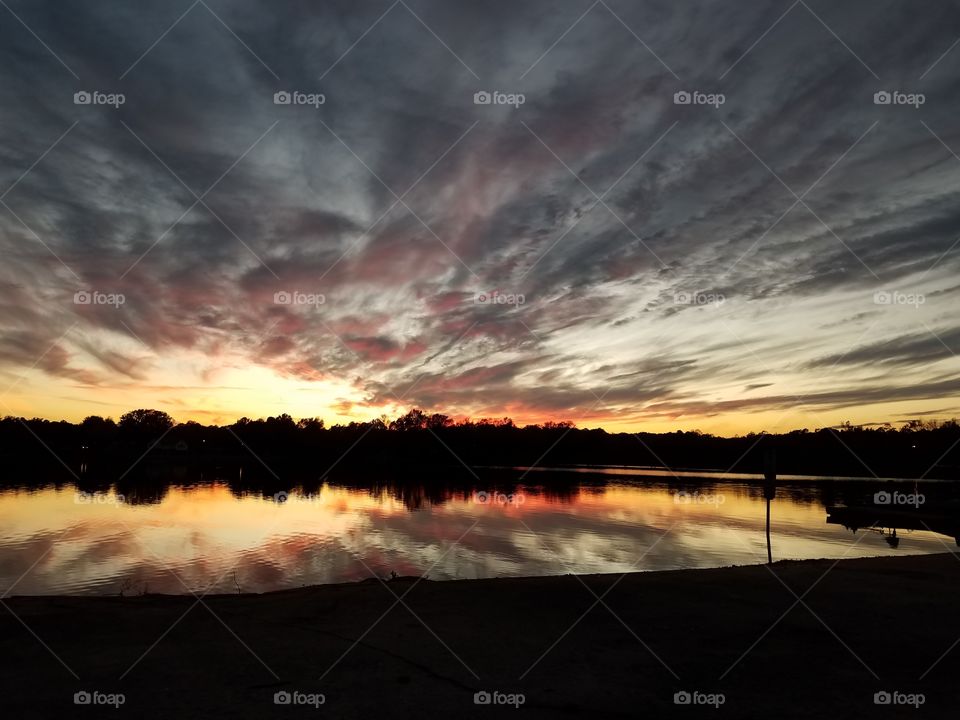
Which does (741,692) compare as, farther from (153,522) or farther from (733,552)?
(153,522)

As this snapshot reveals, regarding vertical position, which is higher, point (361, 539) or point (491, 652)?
point (491, 652)

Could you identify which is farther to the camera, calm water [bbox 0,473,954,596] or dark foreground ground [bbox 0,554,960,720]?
calm water [bbox 0,473,954,596]

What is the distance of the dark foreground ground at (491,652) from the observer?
22.9 ft

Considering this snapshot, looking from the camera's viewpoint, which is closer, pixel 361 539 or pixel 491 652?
pixel 491 652

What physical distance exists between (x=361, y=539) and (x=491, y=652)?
82.6ft

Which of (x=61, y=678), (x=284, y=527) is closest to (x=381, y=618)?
(x=61, y=678)

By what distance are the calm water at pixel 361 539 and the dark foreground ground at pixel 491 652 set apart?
9828 mm

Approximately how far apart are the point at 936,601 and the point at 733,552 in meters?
18.0

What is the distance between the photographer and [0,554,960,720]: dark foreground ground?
699cm

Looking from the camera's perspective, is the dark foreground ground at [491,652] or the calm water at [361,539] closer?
the dark foreground ground at [491,652]

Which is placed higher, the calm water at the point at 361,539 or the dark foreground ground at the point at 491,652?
the dark foreground ground at the point at 491,652

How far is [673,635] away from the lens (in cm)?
993

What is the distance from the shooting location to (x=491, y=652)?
9039 mm

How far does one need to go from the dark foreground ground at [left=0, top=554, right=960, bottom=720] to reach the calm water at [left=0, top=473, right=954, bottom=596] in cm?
983
